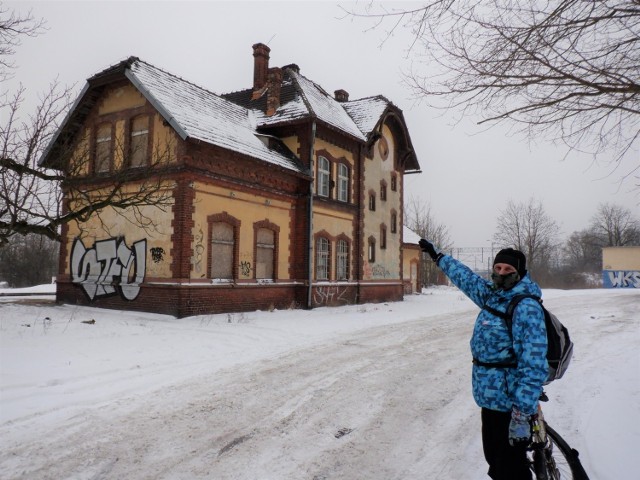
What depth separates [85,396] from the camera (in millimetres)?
5969

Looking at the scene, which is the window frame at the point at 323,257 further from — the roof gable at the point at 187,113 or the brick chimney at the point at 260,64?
the brick chimney at the point at 260,64

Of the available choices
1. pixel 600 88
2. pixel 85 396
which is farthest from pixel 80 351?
pixel 600 88

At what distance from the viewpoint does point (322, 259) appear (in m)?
19.3

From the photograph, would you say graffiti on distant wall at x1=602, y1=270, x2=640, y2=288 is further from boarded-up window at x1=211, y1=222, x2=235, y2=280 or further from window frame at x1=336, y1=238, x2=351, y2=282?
boarded-up window at x1=211, y1=222, x2=235, y2=280

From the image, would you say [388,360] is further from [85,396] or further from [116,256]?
[116,256]

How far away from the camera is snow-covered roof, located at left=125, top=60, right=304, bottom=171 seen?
1400 cm

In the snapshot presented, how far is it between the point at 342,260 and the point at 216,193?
7702 millimetres

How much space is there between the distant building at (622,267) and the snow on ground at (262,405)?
138 ft

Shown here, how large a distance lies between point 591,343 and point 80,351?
10844 millimetres

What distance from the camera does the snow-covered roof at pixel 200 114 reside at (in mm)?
14000

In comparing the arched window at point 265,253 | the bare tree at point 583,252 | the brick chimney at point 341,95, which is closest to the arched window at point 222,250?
the arched window at point 265,253

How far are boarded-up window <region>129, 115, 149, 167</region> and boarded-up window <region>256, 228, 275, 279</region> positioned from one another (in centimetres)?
456

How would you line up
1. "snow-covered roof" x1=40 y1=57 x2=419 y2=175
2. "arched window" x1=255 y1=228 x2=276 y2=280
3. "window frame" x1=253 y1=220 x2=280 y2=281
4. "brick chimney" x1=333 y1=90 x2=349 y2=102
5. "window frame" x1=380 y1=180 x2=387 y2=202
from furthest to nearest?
"brick chimney" x1=333 y1=90 x2=349 y2=102 → "window frame" x1=380 y1=180 x2=387 y2=202 → "arched window" x1=255 y1=228 x2=276 y2=280 → "window frame" x1=253 y1=220 x2=280 y2=281 → "snow-covered roof" x1=40 y1=57 x2=419 y2=175

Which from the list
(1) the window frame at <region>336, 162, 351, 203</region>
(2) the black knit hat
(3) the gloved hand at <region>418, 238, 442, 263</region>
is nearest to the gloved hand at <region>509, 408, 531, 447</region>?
(2) the black knit hat
